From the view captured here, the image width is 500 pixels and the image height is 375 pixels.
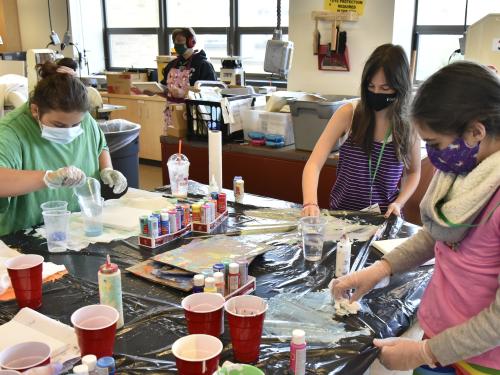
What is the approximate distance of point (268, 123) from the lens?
308 centimetres

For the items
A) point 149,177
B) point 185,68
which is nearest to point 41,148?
point 185,68

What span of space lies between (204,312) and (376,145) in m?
1.31

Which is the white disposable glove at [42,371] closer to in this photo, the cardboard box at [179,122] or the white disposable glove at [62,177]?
the white disposable glove at [62,177]

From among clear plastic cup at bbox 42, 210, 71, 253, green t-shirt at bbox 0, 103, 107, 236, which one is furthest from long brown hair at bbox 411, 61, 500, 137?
green t-shirt at bbox 0, 103, 107, 236

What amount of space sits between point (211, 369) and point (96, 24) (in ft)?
21.9

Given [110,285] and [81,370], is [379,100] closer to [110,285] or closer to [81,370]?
[110,285]

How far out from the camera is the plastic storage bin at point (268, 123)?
3.02m

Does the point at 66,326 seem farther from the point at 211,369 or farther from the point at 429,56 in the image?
the point at 429,56

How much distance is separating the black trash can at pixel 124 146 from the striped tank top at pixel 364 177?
1.98m

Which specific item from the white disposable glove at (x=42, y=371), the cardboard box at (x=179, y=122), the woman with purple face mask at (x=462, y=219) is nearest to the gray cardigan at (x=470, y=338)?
the woman with purple face mask at (x=462, y=219)

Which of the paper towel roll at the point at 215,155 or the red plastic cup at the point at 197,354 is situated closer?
the red plastic cup at the point at 197,354

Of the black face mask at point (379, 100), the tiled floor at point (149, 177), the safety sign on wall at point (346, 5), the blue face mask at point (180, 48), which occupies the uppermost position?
the safety sign on wall at point (346, 5)

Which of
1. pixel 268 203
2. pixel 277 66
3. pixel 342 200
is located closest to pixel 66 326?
pixel 268 203

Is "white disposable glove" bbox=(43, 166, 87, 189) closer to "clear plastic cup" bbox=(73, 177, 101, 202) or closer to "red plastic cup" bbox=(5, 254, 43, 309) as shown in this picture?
"clear plastic cup" bbox=(73, 177, 101, 202)
